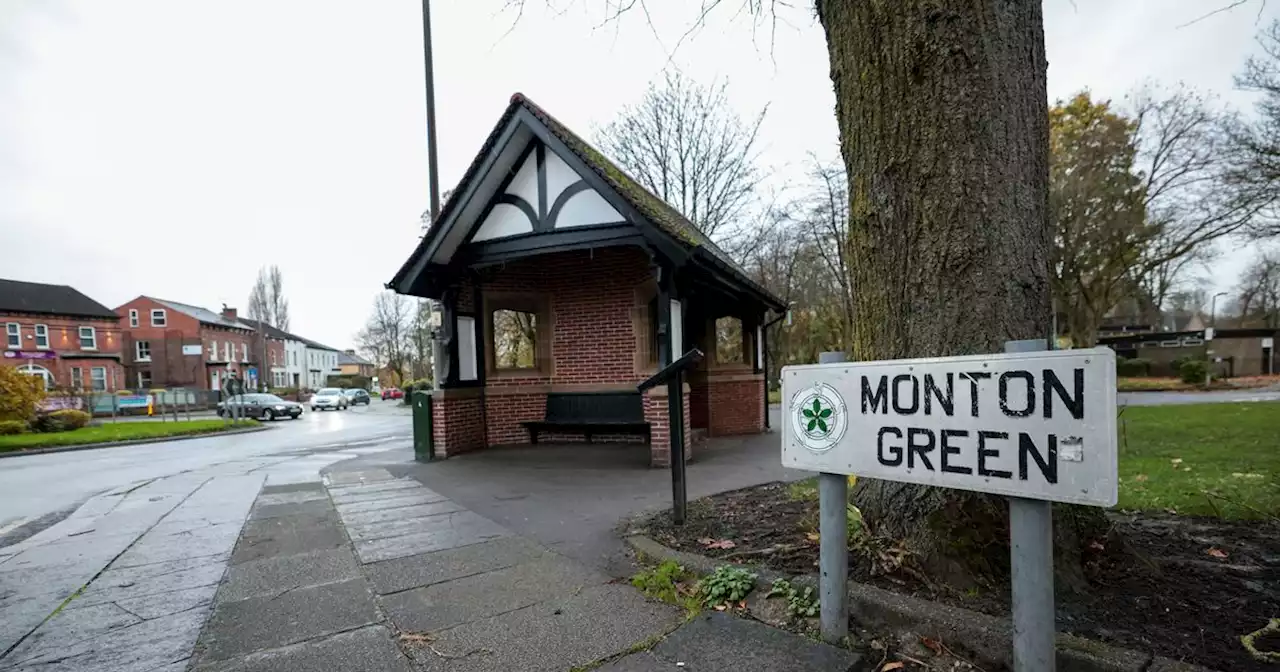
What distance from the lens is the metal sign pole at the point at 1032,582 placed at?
1.73 metres

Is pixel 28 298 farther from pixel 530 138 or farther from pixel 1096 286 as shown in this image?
pixel 1096 286

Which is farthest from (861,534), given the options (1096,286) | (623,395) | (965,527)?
(1096,286)

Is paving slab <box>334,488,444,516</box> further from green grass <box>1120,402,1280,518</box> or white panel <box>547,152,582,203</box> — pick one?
green grass <box>1120,402,1280,518</box>

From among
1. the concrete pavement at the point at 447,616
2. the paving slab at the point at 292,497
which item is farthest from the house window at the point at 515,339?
the concrete pavement at the point at 447,616

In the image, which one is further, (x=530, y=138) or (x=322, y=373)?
(x=322, y=373)

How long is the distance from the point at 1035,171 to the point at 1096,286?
88.1ft

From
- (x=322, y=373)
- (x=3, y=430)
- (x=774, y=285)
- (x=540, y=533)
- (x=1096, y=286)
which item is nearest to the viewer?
(x=540, y=533)

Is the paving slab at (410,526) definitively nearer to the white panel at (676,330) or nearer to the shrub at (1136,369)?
the white panel at (676,330)

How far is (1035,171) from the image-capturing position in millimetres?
2660

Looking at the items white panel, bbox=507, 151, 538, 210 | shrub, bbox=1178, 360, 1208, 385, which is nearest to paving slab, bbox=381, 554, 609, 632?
white panel, bbox=507, 151, 538, 210

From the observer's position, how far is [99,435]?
58.3 ft

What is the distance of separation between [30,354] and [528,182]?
47659 millimetres

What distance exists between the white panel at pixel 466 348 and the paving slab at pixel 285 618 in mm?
6012

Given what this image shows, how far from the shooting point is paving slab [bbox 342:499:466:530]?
16.6 ft
